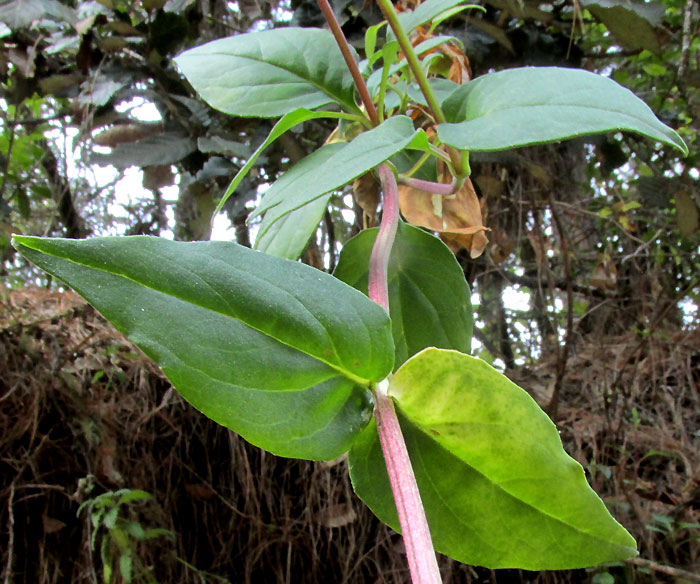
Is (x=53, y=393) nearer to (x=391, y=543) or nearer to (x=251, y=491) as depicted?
(x=251, y=491)

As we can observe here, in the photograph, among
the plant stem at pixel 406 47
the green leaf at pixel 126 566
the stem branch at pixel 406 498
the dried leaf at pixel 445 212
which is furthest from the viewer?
the green leaf at pixel 126 566

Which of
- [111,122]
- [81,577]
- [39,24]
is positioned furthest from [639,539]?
[39,24]

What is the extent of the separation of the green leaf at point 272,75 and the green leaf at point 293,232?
2.7 inches

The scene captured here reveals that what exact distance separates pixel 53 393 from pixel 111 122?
15.0 inches

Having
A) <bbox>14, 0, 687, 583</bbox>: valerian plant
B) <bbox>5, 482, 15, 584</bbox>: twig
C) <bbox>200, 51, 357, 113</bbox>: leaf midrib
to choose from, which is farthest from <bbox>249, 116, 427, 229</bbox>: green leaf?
<bbox>5, 482, 15, 584</bbox>: twig

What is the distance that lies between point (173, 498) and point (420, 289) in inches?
23.4

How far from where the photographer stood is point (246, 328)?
0.71 feet

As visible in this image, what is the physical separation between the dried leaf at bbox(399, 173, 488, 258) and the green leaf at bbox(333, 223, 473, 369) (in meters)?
0.04

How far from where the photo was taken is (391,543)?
30.6 inches

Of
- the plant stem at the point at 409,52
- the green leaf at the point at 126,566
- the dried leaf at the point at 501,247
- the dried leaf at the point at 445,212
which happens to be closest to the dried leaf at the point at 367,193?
the dried leaf at the point at 445,212

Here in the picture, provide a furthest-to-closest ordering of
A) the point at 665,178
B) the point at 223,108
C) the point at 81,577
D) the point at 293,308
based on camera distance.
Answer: the point at 665,178 < the point at 81,577 < the point at 223,108 < the point at 293,308

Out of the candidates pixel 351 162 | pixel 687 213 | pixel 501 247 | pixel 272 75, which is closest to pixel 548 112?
pixel 351 162

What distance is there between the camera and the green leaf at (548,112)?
226 millimetres

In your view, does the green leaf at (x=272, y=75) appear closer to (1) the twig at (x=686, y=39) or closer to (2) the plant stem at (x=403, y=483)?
(2) the plant stem at (x=403, y=483)
